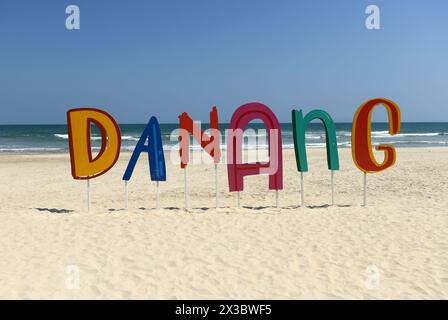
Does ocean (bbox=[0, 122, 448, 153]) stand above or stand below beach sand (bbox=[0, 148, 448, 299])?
above

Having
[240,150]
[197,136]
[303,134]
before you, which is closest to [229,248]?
[240,150]

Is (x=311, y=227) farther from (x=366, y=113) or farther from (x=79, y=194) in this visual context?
(x=79, y=194)

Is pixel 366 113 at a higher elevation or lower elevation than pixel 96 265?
higher

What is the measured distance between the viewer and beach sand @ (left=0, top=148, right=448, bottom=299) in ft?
16.7

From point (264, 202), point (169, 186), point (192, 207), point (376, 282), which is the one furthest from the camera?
point (169, 186)

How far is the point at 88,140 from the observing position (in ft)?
27.9

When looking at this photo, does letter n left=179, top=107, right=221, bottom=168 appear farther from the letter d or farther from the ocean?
the ocean

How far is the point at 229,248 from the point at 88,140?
13.1ft

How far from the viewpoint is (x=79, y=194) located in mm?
12211

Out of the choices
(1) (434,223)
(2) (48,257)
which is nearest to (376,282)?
(1) (434,223)

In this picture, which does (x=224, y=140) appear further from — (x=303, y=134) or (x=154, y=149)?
(x=154, y=149)

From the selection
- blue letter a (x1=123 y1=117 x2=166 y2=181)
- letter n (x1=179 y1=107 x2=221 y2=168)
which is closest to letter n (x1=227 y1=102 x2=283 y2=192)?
letter n (x1=179 y1=107 x2=221 y2=168)

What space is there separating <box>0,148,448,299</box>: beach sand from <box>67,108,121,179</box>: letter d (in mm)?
1018

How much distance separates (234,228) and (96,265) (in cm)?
281
